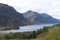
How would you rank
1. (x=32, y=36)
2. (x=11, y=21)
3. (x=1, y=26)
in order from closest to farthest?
(x=32, y=36) → (x=1, y=26) → (x=11, y=21)

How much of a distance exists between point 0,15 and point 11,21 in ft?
33.5

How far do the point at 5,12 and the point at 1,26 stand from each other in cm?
3137

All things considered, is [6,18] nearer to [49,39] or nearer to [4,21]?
[4,21]

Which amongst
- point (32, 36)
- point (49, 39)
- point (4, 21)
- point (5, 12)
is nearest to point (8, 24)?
point (4, 21)

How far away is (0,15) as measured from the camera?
183250mm

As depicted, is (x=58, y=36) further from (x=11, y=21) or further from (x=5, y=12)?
(x=5, y=12)

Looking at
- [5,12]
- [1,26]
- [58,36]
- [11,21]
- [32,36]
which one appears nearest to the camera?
[58,36]

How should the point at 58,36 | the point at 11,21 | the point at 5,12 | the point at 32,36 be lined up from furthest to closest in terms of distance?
the point at 5,12 → the point at 11,21 → the point at 32,36 → the point at 58,36

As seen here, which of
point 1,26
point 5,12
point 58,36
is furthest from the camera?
point 5,12

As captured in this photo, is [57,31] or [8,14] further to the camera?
[8,14]

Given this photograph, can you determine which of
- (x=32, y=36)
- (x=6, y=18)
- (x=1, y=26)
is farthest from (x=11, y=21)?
(x=32, y=36)

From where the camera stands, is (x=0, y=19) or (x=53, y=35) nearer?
(x=53, y=35)

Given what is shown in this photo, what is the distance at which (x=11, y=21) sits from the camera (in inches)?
7185

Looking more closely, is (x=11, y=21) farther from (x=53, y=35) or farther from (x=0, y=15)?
(x=53, y=35)
